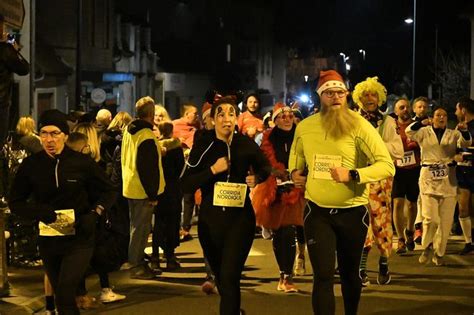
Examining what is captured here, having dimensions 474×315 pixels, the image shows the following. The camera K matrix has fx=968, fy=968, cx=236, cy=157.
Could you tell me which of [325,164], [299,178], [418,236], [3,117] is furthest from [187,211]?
[325,164]

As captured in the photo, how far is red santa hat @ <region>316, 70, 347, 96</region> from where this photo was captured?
8.02 meters

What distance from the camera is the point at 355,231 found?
25.5ft

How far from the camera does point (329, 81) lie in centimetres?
805

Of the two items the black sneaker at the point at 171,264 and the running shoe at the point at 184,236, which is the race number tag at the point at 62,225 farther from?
the running shoe at the point at 184,236

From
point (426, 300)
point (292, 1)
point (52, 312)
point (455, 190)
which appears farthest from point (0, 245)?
point (292, 1)

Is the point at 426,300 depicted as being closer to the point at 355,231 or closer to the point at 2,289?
the point at 355,231

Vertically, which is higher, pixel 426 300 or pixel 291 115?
pixel 291 115

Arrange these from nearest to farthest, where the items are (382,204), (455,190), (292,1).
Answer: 1. (382,204)
2. (455,190)
3. (292,1)

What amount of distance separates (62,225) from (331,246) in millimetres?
2120

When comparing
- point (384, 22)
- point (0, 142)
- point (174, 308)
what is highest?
point (384, 22)

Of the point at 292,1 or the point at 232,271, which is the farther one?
the point at 292,1

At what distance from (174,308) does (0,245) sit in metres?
1.88

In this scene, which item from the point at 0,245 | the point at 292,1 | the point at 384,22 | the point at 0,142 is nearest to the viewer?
the point at 0,142

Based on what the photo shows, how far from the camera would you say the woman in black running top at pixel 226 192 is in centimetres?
787
